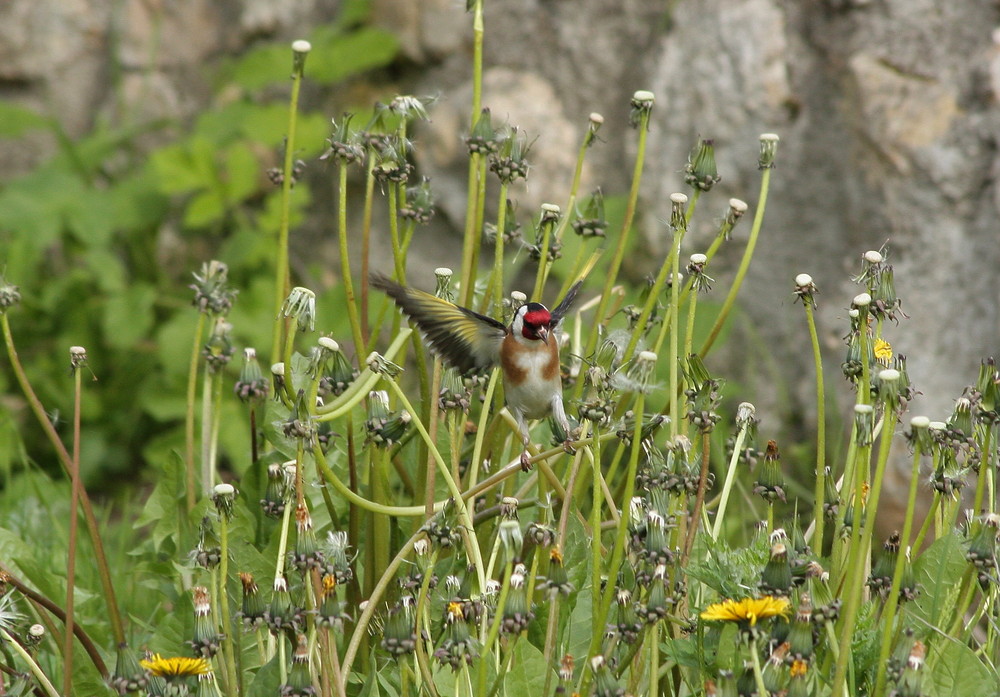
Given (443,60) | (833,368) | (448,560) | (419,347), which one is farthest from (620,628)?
(443,60)

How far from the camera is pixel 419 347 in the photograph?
199cm

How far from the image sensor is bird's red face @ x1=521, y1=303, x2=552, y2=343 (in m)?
1.79

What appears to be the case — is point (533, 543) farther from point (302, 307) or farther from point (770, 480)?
point (302, 307)

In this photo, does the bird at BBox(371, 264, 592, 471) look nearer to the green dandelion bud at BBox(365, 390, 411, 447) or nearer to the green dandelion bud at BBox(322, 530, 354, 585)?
the green dandelion bud at BBox(365, 390, 411, 447)

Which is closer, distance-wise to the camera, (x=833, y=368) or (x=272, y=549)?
(x=272, y=549)

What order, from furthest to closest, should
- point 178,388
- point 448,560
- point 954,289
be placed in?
point 178,388 → point 954,289 → point 448,560

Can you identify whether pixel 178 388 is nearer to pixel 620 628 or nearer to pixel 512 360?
pixel 512 360

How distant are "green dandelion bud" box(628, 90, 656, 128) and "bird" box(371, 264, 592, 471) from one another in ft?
0.85

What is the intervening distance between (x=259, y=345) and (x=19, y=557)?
1.31 m

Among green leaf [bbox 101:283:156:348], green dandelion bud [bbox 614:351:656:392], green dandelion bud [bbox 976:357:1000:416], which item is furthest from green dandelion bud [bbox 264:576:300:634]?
green leaf [bbox 101:283:156:348]

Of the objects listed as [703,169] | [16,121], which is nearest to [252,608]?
[703,169]

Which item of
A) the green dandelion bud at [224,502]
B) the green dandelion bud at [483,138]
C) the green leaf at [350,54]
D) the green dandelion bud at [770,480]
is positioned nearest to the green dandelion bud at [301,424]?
the green dandelion bud at [224,502]

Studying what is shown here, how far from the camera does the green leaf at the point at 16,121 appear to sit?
3816mm

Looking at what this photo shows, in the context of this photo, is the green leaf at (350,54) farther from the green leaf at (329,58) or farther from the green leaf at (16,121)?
the green leaf at (16,121)
